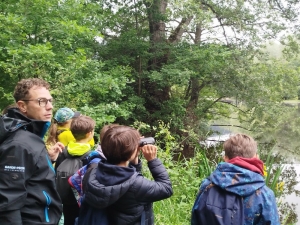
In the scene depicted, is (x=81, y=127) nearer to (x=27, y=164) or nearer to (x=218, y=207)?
(x=27, y=164)

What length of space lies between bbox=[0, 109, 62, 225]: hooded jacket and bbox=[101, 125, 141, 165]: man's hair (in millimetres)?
321

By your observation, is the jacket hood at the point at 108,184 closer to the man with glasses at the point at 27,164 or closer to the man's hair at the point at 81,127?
the man with glasses at the point at 27,164

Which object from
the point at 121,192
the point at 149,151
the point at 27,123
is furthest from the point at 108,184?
the point at 27,123

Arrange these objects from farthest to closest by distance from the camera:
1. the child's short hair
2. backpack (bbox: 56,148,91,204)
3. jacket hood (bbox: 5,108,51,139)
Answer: backpack (bbox: 56,148,91,204)
the child's short hair
jacket hood (bbox: 5,108,51,139)

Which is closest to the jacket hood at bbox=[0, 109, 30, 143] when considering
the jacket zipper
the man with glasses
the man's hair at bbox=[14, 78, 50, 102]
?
the man with glasses

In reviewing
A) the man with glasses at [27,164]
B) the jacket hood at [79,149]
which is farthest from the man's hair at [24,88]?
the jacket hood at [79,149]

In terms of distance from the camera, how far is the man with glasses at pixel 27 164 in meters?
1.51

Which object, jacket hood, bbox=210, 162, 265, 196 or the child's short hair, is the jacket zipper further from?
the child's short hair

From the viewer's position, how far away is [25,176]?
1.56 meters

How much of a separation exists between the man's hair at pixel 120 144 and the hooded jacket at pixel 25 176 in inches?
12.6

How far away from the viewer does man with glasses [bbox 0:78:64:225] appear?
151 cm

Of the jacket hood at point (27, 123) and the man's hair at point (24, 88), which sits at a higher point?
the man's hair at point (24, 88)

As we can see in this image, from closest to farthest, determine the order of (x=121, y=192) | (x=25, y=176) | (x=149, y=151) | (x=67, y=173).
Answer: (x=25, y=176)
(x=121, y=192)
(x=149, y=151)
(x=67, y=173)

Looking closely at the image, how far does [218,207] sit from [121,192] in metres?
0.53
